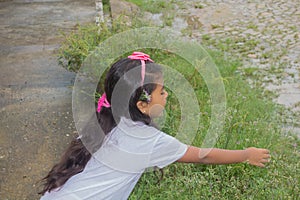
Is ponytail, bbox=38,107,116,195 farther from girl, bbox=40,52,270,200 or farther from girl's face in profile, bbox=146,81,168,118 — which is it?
girl's face in profile, bbox=146,81,168,118

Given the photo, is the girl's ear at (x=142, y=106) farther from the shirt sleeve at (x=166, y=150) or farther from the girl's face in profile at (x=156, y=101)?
the shirt sleeve at (x=166, y=150)

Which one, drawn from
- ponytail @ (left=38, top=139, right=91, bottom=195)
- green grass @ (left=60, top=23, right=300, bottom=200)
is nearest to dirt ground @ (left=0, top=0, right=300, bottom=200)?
green grass @ (left=60, top=23, right=300, bottom=200)

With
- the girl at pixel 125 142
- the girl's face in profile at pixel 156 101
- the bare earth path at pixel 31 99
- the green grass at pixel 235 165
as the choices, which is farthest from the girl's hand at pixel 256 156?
the bare earth path at pixel 31 99

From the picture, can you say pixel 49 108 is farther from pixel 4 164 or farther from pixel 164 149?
pixel 164 149

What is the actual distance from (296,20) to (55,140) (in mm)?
5121

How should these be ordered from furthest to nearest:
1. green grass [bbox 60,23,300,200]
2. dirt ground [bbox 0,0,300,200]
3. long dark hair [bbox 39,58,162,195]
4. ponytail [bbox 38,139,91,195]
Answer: dirt ground [bbox 0,0,300,200] → green grass [bbox 60,23,300,200] → ponytail [bbox 38,139,91,195] → long dark hair [bbox 39,58,162,195]

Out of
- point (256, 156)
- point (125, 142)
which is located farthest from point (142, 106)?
point (256, 156)

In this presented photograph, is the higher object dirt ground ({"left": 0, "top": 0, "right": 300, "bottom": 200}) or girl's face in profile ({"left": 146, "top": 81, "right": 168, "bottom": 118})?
girl's face in profile ({"left": 146, "top": 81, "right": 168, "bottom": 118})

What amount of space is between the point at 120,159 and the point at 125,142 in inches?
3.4

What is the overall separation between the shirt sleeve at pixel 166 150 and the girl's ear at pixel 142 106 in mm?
137

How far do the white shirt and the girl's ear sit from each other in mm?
66

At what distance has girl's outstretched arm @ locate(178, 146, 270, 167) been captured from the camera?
2.33m

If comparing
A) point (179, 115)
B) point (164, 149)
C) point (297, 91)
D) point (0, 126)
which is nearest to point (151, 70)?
point (164, 149)

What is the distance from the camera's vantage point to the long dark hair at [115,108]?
2.20 meters
